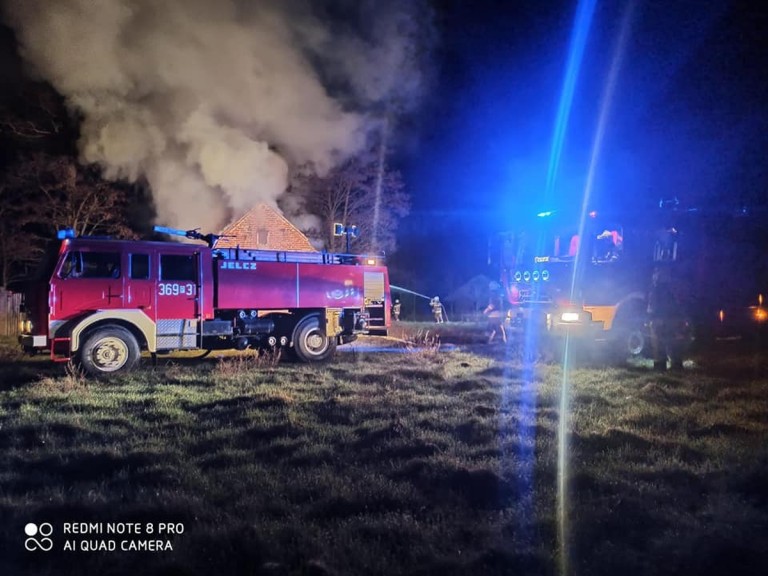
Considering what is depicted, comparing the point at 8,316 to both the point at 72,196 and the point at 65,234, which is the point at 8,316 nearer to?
the point at 72,196

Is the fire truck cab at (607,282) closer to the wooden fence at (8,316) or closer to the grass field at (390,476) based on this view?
the grass field at (390,476)

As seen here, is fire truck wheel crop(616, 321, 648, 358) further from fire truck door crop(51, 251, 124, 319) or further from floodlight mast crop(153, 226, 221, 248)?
fire truck door crop(51, 251, 124, 319)

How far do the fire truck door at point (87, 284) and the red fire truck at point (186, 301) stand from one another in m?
0.01

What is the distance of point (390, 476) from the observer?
4.52m

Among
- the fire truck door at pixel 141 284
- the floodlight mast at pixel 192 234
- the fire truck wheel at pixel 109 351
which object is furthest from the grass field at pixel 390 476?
the floodlight mast at pixel 192 234

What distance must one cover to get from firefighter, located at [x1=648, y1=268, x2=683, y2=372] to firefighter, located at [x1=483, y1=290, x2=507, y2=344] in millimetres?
3133

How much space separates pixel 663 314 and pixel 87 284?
9995 mm

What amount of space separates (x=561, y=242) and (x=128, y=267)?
7.99m

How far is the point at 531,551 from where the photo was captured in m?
3.33

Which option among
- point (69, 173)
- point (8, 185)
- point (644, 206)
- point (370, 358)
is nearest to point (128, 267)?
point (370, 358)

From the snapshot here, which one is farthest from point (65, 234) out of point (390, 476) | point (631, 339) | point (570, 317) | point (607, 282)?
point (631, 339)

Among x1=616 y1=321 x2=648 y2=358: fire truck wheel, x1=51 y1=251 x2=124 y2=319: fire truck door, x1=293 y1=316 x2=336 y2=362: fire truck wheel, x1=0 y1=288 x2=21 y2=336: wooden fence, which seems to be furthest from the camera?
x1=0 y1=288 x2=21 y2=336: wooden fence

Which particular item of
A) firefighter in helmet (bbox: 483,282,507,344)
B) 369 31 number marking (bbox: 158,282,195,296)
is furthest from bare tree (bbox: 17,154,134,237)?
firefighter in helmet (bbox: 483,282,507,344)

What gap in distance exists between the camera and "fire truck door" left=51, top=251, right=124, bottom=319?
895 cm
